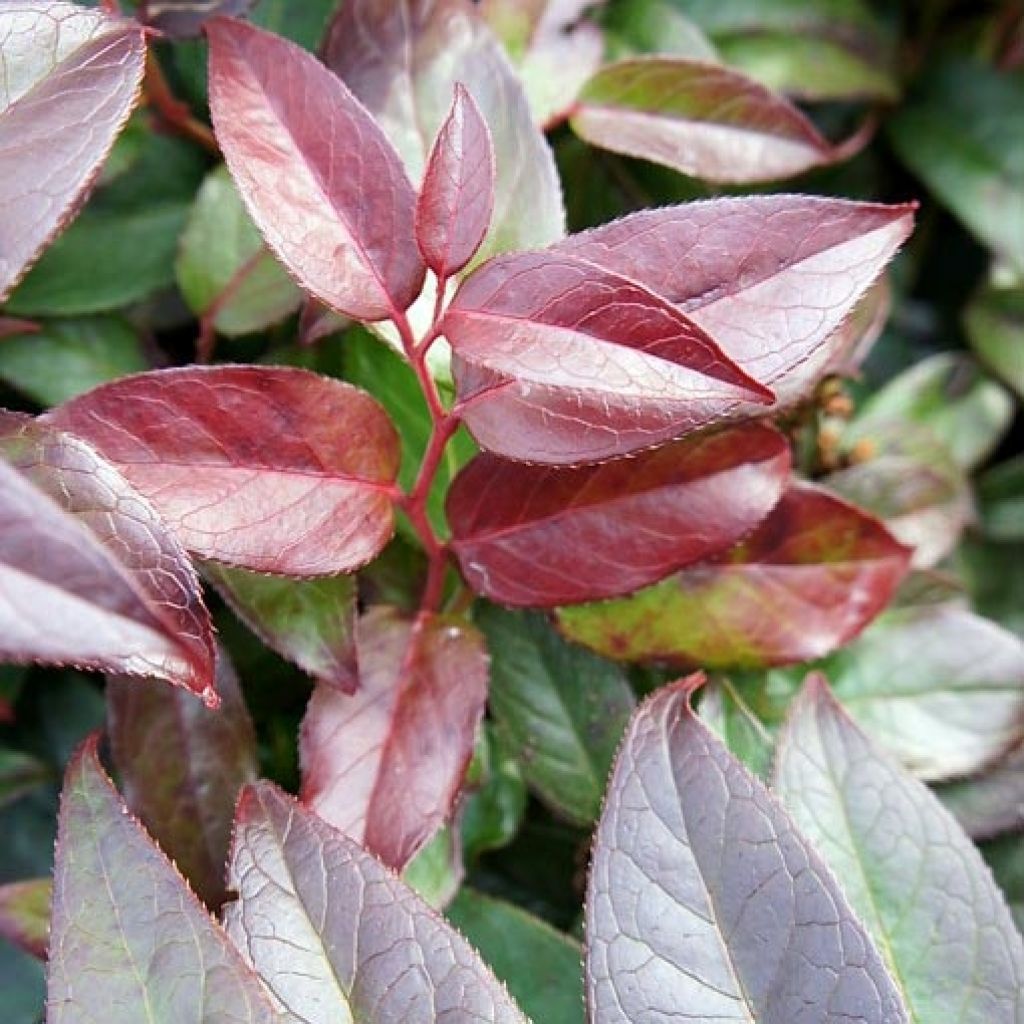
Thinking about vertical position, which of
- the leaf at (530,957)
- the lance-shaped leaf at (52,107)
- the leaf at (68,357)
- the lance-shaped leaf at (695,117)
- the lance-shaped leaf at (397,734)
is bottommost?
the leaf at (530,957)

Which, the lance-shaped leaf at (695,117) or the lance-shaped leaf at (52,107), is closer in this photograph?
the lance-shaped leaf at (52,107)

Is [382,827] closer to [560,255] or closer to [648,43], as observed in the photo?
[560,255]

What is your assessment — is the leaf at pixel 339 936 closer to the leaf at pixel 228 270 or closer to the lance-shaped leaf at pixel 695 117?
the leaf at pixel 228 270

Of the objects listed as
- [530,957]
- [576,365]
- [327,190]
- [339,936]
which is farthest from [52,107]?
[530,957]

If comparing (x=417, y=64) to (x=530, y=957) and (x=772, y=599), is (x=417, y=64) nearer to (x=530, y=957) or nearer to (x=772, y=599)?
(x=772, y=599)

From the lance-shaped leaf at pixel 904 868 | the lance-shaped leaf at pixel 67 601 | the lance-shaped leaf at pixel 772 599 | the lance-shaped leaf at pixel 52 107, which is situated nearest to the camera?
the lance-shaped leaf at pixel 67 601

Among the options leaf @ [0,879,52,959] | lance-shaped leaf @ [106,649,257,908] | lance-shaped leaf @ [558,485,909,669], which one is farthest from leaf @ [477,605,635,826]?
leaf @ [0,879,52,959]

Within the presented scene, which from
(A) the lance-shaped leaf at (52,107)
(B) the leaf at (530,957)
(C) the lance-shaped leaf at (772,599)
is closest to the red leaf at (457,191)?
(A) the lance-shaped leaf at (52,107)
